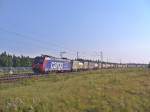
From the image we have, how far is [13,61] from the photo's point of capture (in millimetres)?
115750

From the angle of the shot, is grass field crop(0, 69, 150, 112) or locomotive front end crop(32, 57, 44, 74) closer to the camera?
grass field crop(0, 69, 150, 112)

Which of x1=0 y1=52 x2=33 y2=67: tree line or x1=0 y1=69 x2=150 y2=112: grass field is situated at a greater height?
x1=0 y1=52 x2=33 y2=67: tree line

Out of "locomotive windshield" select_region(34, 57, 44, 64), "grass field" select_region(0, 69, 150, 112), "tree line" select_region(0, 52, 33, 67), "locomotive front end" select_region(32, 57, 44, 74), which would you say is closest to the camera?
"grass field" select_region(0, 69, 150, 112)

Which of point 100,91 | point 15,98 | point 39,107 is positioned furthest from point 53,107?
point 100,91

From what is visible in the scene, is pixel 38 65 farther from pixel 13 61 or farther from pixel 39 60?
pixel 13 61

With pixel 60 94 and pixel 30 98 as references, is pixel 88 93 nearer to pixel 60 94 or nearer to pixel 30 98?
pixel 60 94

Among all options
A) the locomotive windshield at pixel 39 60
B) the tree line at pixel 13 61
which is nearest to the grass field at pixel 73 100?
the locomotive windshield at pixel 39 60

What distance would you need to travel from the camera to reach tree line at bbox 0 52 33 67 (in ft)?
357

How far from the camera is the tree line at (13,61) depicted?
109 meters

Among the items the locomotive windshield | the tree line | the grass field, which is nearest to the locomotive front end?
the locomotive windshield

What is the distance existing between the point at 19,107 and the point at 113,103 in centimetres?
Answer: 821

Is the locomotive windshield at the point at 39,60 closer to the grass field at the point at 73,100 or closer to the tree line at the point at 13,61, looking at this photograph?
the grass field at the point at 73,100

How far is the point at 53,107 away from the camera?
59.5ft

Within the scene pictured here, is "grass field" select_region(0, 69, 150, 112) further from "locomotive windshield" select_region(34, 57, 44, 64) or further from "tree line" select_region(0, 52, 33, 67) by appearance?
"tree line" select_region(0, 52, 33, 67)
